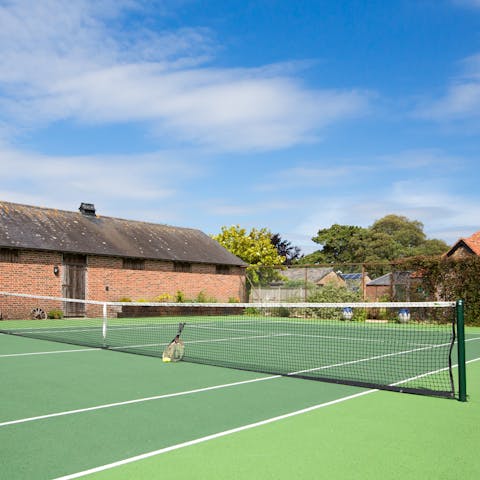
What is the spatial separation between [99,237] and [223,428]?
25294 millimetres

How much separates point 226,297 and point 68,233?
1092 centimetres

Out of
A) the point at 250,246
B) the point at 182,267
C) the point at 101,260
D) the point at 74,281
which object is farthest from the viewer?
the point at 250,246

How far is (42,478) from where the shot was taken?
4508 mm

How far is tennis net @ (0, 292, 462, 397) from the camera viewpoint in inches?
388

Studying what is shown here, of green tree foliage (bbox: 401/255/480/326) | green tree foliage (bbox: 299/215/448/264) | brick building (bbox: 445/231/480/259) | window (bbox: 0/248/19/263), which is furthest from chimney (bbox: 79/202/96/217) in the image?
green tree foliage (bbox: 299/215/448/264)

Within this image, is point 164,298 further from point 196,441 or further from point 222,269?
point 196,441

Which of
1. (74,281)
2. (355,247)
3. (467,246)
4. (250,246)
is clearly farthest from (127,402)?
(355,247)

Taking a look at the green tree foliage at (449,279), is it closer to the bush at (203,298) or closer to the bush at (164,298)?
the bush at (203,298)

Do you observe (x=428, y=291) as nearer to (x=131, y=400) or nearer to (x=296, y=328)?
(x=296, y=328)

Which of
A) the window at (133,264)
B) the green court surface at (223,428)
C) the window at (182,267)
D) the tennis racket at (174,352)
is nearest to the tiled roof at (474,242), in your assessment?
the window at (182,267)

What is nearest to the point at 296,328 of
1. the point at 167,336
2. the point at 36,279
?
the point at 167,336

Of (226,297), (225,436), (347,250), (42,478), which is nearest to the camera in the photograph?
(42,478)

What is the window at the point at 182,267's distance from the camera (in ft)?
107

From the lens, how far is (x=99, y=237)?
3020 cm
